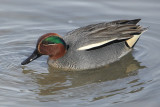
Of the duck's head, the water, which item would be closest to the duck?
the duck's head

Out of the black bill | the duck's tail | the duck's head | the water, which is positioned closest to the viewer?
the water

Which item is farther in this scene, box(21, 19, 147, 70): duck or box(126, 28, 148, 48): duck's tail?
box(126, 28, 148, 48): duck's tail

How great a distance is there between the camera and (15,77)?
26.4 ft

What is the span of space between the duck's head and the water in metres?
0.34

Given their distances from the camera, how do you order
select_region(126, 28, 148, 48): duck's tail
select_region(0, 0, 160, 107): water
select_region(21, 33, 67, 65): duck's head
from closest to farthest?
select_region(0, 0, 160, 107): water < select_region(21, 33, 67, 65): duck's head < select_region(126, 28, 148, 48): duck's tail

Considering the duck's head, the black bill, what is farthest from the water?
the duck's head

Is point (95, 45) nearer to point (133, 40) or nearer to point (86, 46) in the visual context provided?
point (86, 46)

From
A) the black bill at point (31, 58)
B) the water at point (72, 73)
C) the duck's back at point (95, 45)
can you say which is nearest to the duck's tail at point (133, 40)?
the duck's back at point (95, 45)

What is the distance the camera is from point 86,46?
838cm

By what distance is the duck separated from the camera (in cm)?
838

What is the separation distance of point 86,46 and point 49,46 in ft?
2.64

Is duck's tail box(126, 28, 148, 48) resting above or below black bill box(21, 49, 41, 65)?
above

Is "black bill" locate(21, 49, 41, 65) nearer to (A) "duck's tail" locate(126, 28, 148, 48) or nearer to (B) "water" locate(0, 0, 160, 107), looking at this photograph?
(B) "water" locate(0, 0, 160, 107)

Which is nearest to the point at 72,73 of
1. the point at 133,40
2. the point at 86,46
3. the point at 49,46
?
the point at 86,46
